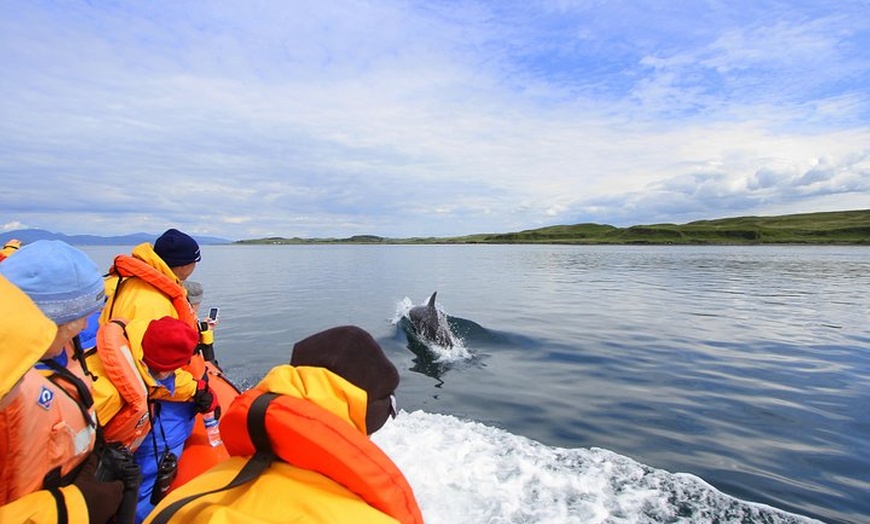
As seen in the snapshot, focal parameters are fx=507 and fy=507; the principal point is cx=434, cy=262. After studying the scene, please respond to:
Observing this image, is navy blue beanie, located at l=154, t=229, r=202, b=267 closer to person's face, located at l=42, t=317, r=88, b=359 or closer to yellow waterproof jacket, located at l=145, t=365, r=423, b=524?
person's face, located at l=42, t=317, r=88, b=359

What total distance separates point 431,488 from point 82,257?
16.1 ft

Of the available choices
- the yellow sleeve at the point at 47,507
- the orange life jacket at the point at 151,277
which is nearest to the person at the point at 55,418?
the yellow sleeve at the point at 47,507

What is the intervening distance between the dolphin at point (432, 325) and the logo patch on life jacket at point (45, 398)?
43.7 feet

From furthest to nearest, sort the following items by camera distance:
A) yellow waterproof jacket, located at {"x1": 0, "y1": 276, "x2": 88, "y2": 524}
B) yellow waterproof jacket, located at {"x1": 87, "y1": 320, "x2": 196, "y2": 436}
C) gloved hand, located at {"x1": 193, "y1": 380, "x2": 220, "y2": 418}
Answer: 1. gloved hand, located at {"x1": 193, "y1": 380, "x2": 220, "y2": 418}
2. yellow waterproof jacket, located at {"x1": 87, "y1": 320, "x2": 196, "y2": 436}
3. yellow waterproof jacket, located at {"x1": 0, "y1": 276, "x2": 88, "y2": 524}

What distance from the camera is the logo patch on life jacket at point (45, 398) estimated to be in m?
2.97

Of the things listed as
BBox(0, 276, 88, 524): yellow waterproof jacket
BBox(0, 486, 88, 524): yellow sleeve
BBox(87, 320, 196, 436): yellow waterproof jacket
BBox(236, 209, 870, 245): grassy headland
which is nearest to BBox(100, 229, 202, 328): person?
BBox(87, 320, 196, 436): yellow waterproof jacket

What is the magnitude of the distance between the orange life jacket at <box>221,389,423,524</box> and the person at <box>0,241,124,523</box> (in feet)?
3.72

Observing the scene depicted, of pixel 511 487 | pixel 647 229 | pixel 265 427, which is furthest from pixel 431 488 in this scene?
pixel 647 229

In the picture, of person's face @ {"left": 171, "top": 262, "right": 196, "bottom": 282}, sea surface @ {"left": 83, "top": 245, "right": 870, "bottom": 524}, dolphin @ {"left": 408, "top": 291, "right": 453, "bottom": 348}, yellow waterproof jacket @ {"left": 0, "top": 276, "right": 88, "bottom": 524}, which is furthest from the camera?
dolphin @ {"left": 408, "top": 291, "right": 453, "bottom": 348}

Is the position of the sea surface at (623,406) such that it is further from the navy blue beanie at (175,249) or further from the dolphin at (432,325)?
the navy blue beanie at (175,249)

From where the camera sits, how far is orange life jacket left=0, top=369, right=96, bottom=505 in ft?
9.12

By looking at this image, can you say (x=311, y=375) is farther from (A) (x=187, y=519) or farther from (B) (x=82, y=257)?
(B) (x=82, y=257)

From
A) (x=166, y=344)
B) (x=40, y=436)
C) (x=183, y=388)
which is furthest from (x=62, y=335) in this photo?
(x=183, y=388)

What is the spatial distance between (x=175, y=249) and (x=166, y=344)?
293cm
